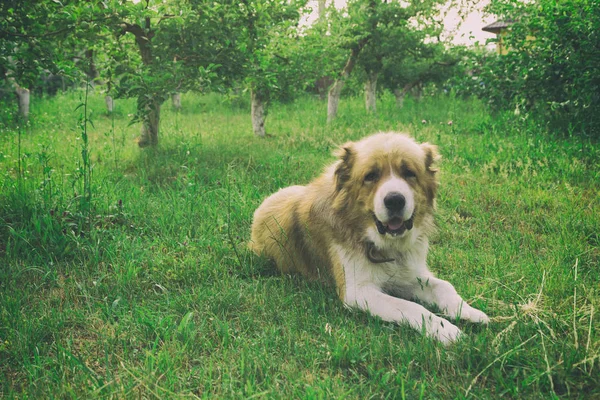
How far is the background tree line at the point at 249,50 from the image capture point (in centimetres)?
431

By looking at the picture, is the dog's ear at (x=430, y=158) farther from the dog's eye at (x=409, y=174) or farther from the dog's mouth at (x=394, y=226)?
the dog's mouth at (x=394, y=226)

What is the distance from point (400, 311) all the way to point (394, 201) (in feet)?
2.12

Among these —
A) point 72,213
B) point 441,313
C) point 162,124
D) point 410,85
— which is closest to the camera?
point 441,313

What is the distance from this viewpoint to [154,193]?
5.25 m

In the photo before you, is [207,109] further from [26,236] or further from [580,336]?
[580,336]

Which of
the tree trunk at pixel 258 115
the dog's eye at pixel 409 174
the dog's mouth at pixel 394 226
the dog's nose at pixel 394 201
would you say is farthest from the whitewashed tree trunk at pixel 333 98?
the dog's nose at pixel 394 201

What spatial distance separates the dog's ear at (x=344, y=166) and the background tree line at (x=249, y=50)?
2.38 metres

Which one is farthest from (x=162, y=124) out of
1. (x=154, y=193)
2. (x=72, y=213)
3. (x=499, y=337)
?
(x=499, y=337)

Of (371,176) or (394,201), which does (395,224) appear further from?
(371,176)

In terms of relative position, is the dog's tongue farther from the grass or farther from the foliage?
the foliage

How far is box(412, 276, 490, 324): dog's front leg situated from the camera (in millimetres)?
2746

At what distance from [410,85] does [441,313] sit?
36.3 feet

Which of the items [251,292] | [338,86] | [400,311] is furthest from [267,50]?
[400,311]

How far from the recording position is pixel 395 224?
117 inches
